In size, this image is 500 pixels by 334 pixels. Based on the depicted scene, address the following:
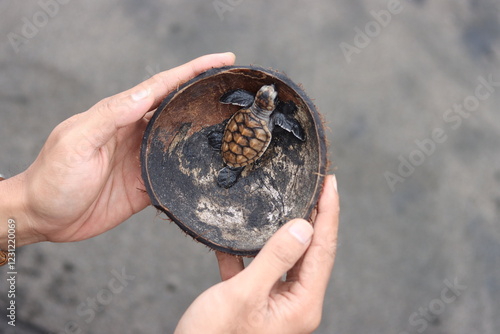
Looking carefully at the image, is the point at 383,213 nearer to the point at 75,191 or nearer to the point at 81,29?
the point at 75,191

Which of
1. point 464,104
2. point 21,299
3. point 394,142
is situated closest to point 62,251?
point 21,299

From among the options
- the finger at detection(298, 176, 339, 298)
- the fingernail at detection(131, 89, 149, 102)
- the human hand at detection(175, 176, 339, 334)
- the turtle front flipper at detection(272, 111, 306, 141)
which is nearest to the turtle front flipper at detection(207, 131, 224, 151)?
the turtle front flipper at detection(272, 111, 306, 141)

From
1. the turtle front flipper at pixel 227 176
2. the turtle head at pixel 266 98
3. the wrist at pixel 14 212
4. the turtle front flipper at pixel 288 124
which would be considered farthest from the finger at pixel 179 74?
the wrist at pixel 14 212

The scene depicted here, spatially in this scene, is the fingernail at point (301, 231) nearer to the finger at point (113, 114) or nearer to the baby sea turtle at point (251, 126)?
the baby sea turtle at point (251, 126)

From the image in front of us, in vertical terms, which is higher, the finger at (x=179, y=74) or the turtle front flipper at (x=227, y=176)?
the finger at (x=179, y=74)

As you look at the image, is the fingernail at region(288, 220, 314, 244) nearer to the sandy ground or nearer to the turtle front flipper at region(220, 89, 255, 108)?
the turtle front flipper at region(220, 89, 255, 108)

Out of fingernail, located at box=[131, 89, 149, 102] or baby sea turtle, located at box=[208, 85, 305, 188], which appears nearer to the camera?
fingernail, located at box=[131, 89, 149, 102]
